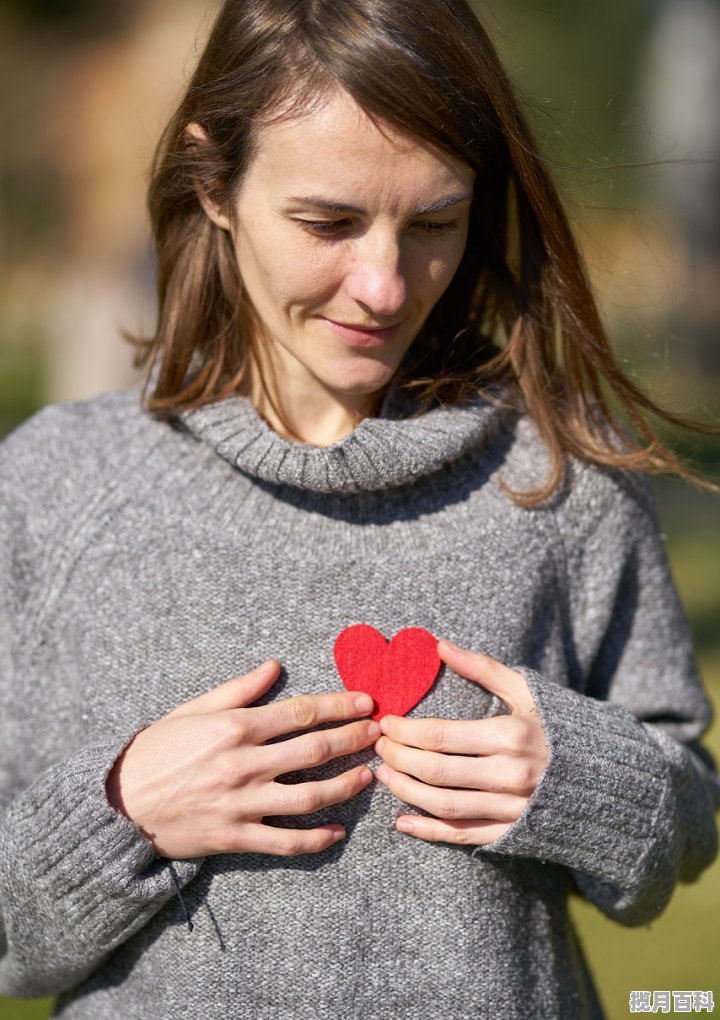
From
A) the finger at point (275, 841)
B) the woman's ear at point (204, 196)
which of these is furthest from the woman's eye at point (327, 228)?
the finger at point (275, 841)

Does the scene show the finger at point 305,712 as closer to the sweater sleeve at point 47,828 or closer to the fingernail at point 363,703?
the fingernail at point 363,703

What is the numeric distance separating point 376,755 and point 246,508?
464mm

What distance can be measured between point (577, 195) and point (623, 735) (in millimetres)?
979

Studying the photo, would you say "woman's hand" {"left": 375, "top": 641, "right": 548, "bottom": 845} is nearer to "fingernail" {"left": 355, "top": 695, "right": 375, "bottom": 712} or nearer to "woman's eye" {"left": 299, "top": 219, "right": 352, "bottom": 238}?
"fingernail" {"left": 355, "top": 695, "right": 375, "bottom": 712}

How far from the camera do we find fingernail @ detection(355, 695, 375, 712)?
173 cm

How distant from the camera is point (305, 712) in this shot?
1686 mm

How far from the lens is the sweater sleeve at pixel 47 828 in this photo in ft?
5.48

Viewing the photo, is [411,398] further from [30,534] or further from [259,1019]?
[259,1019]

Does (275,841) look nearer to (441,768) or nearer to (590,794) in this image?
(441,768)

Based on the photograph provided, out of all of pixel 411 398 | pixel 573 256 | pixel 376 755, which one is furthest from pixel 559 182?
pixel 376 755

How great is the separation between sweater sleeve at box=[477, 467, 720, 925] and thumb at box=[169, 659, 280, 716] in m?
0.41

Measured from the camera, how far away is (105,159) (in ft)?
29.3

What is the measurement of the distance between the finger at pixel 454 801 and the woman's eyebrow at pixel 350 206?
2.81 feet

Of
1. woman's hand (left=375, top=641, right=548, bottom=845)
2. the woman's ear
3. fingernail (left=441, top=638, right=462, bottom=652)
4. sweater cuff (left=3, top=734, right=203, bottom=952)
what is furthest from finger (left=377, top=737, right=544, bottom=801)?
the woman's ear
